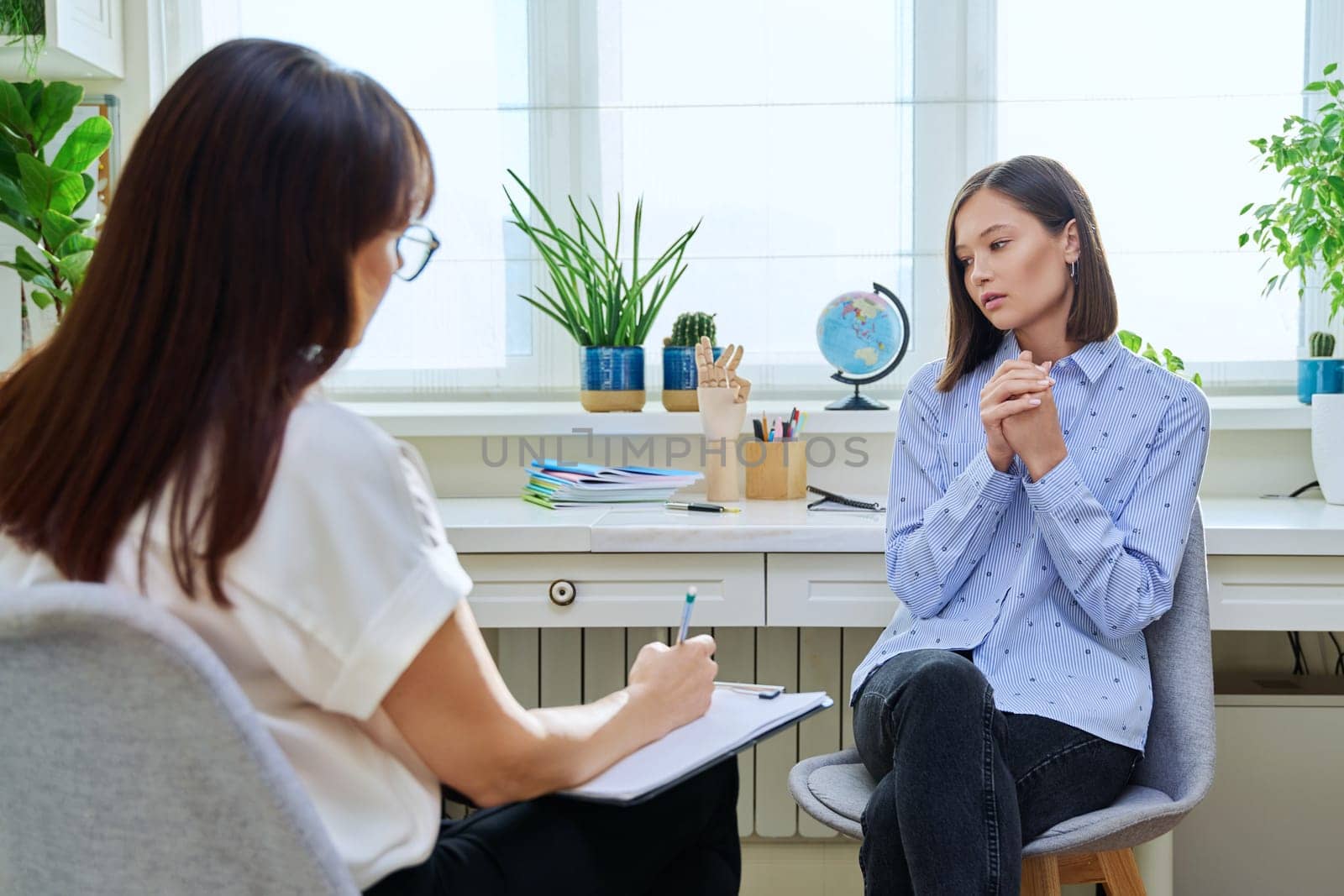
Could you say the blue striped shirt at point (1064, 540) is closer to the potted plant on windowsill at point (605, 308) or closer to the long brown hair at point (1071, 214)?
the long brown hair at point (1071, 214)

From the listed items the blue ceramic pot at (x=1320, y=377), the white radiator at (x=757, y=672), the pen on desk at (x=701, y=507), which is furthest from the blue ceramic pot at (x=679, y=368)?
the blue ceramic pot at (x=1320, y=377)

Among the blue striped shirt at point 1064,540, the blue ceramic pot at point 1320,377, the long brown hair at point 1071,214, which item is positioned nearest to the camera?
the blue striped shirt at point 1064,540

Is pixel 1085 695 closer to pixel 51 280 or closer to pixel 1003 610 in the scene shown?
pixel 1003 610

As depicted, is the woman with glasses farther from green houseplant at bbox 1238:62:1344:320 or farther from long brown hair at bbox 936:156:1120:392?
green houseplant at bbox 1238:62:1344:320

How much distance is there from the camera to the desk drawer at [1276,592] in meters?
1.72

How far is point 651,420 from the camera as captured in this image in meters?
2.27

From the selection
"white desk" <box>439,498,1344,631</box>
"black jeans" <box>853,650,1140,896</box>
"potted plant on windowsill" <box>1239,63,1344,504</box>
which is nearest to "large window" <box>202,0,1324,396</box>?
"potted plant on windowsill" <box>1239,63,1344,504</box>

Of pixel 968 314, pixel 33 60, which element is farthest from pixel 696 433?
pixel 33 60

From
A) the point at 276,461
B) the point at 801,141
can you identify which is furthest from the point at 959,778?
the point at 801,141

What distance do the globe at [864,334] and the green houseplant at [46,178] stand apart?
1283 millimetres

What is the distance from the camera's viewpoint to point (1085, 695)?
4.65ft

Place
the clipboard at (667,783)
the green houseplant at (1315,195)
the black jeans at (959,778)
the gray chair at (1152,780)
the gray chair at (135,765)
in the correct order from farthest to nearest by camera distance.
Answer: the green houseplant at (1315,195)
the gray chair at (1152,780)
the black jeans at (959,778)
the clipboard at (667,783)
the gray chair at (135,765)

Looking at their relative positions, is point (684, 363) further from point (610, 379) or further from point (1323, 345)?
point (1323, 345)

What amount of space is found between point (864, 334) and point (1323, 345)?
835 mm
